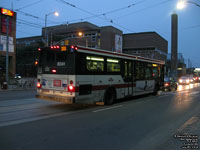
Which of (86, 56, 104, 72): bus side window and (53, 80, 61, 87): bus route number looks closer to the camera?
(53, 80, 61, 87): bus route number

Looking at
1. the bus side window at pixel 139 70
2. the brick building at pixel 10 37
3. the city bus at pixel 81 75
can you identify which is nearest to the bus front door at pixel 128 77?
the city bus at pixel 81 75

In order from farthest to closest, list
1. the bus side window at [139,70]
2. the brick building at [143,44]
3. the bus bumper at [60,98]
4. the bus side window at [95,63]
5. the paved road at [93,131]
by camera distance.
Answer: the brick building at [143,44], the bus side window at [139,70], the bus side window at [95,63], the bus bumper at [60,98], the paved road at [93,131]

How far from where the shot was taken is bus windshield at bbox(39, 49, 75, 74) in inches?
355

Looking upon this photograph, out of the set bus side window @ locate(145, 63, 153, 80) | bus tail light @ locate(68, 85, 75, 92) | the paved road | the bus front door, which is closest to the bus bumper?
bus tail light @ locate(68, 85, 75, 92)

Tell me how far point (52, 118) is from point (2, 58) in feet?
129

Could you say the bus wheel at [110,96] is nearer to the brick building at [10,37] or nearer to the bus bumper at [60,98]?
the bus bumper at [60,98]

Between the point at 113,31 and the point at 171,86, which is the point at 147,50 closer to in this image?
the point at 113,31

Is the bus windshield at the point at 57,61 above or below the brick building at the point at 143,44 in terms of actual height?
below

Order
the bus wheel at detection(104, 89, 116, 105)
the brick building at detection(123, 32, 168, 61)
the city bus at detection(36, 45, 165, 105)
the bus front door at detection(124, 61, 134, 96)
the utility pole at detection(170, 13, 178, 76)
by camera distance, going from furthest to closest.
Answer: the brick building at detection(123, 32, 168, 61) → the utility pole at detection(170, 13, 178, 76) → the bus front door at detection(124, 61, 134, 96) → the bus wheel at detection(104, 89, 116, 105) → the city bus at detection(36, 45, 165, 105)

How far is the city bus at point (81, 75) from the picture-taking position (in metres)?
8.93

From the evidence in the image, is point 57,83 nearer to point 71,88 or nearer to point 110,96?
point 71,88

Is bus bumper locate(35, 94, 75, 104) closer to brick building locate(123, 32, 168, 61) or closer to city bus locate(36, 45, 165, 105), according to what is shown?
city bus locate(36, 45, 165, 105)

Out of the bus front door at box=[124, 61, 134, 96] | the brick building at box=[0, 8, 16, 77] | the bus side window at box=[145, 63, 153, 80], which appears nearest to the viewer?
the bus front door at box=[124, 61, 134, 96]

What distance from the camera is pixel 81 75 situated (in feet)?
29.7
